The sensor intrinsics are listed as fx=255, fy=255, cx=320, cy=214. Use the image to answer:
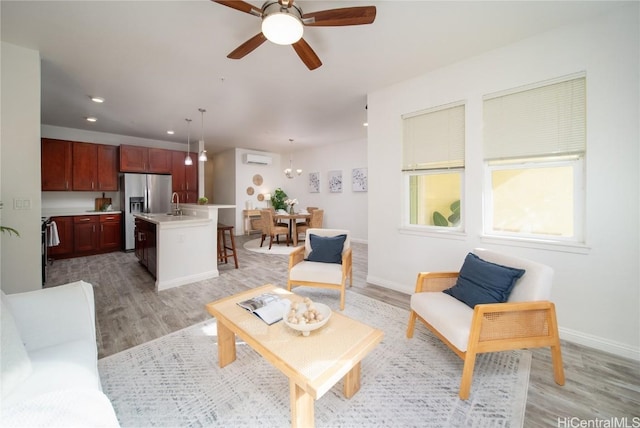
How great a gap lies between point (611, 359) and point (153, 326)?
3.85 metres

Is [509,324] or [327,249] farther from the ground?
[327,249]

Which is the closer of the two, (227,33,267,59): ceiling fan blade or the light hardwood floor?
the light hardwood floor

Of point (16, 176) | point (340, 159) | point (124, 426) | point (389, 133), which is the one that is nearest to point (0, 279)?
point (16, 176)

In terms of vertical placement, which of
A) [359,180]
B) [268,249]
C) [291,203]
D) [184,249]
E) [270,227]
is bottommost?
[268,249]

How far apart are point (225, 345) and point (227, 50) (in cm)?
269

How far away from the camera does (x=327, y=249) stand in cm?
315

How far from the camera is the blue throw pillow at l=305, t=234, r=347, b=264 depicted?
3119 millimetres

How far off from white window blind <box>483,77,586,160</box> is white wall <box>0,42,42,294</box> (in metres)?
4.63

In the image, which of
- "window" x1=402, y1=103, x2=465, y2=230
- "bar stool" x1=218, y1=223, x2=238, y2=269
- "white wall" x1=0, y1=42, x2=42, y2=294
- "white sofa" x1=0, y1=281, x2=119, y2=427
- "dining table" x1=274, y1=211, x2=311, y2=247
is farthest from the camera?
"dining table" x1=274, y1=211, x2=311, y2=247

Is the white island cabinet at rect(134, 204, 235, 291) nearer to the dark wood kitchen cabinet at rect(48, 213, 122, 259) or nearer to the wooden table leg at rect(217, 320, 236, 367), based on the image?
the wooden table leg at rect(217, 320, 236, 367)

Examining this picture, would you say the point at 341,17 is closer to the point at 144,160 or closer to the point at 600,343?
the point at 600,343

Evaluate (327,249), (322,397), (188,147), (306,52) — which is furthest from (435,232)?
(188,147)

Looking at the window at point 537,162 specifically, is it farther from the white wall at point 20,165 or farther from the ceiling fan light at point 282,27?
the white wall at point 20,165

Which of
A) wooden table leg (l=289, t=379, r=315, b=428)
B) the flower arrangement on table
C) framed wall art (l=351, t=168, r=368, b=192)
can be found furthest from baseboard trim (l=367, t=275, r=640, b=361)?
the flower arrangement on table
